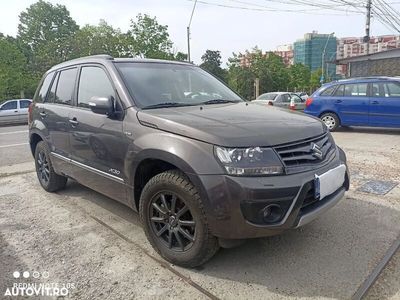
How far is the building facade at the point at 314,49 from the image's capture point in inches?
1898

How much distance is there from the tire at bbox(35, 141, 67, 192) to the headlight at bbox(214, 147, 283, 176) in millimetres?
3116

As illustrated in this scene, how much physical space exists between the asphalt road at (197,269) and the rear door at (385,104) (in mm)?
5383

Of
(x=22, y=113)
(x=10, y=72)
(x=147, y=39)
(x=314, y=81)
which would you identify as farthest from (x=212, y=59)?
(x=22, y=113)

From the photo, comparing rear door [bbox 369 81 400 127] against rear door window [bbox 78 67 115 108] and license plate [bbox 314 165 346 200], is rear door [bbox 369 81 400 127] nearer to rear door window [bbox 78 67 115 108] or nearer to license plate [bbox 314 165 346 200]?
license plate [bbox 314 165 346 200]

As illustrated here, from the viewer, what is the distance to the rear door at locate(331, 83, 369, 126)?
9844mm

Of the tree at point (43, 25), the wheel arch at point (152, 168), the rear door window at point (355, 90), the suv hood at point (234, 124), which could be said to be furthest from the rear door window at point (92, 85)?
the tree at point (43, 25)

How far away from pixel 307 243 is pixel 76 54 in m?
36.3

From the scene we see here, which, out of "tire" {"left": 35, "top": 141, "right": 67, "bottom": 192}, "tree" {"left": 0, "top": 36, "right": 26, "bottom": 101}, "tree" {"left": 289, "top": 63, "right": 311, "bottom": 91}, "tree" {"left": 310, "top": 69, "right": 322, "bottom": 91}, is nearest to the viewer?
Result: "tire" {"left": 35, "top": 141, "right": 67, "bottom": 192}

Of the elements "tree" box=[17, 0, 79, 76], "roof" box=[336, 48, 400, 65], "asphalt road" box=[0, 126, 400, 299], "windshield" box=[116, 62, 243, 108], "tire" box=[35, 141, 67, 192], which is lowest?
"asphalt road" box=[0, 126, 400, 299]

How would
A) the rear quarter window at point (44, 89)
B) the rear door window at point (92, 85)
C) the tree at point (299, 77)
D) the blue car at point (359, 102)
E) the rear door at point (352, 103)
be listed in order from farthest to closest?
1. the tree at point (299, 77)
2. the rear door at point (352, 103)
3. the blue car at point (359, 102)
4. the rear quarter window at point (44, 89)
5. the rear door window at point (92, 85)

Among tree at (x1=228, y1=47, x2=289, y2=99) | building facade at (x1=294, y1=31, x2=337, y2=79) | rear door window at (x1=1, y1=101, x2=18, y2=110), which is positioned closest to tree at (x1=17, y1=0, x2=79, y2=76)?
tree at (x1=228, y1=47, x2=289, y2=99)

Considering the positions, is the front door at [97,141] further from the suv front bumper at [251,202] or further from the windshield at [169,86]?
the suv front bumper at [251,202]

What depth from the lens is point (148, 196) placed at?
10.1ft

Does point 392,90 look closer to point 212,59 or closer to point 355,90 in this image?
point 355,90
